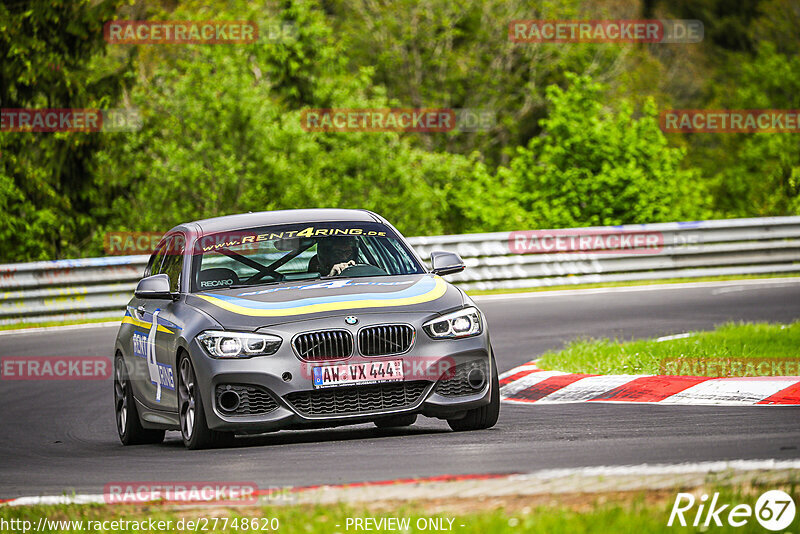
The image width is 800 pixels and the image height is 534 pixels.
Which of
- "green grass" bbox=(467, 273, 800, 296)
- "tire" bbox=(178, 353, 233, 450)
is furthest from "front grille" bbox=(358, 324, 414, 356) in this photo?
"green grass" bbox=(467, 273, 800, 296)

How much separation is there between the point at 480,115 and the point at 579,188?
55.0 ft

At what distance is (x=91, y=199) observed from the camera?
3108cm

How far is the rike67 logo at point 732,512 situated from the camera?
4.93m

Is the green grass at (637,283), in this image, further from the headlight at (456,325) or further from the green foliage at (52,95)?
the headlight at (456,325)

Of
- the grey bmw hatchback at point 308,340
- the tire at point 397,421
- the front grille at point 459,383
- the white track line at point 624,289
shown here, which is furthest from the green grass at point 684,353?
the white track line at point 624,289

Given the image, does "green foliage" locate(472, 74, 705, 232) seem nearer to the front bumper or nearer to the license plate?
the front bumper

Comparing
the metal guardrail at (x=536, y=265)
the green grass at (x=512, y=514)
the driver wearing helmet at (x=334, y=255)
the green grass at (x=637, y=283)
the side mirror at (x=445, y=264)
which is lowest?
the green grass at (x=637, y=283)

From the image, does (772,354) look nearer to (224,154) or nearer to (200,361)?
(200,361)

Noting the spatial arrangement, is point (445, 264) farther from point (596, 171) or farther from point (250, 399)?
point (596, 171)

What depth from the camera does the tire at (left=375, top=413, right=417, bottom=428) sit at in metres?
8.47

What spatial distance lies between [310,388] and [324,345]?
27cm

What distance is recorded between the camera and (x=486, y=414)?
8789 millimetres

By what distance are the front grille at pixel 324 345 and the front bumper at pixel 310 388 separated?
4cm

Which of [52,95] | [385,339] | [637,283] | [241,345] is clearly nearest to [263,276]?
[241,345]
